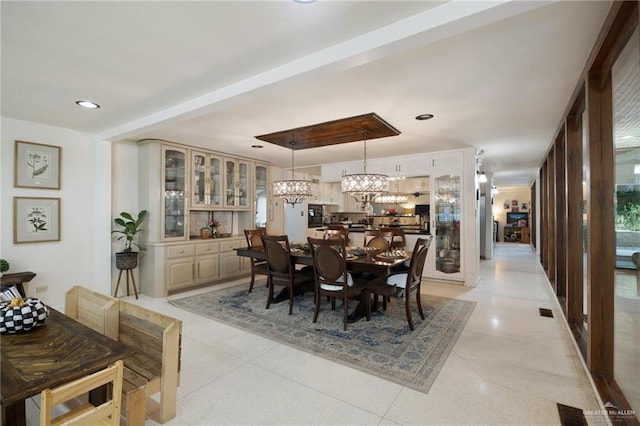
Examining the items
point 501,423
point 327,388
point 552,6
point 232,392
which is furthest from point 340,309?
point 552,6

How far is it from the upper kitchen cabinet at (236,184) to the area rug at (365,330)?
6.17ft

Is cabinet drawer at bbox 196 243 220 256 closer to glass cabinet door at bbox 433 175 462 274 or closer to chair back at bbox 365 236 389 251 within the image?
chair back at bbox 365 236 389 251

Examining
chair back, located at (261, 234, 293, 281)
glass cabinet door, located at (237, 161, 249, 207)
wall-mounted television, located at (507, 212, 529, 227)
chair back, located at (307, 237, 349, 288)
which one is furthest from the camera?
wall-mounted television, located at (507, 212, 529, 227)

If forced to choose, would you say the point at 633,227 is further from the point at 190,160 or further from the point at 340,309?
the point at 190,160

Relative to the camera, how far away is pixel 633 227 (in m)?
2.01

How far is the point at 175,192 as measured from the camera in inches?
194

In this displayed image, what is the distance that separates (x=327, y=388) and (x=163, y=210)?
3757 millimetres

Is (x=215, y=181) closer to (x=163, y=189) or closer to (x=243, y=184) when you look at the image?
(x=243, y=184)

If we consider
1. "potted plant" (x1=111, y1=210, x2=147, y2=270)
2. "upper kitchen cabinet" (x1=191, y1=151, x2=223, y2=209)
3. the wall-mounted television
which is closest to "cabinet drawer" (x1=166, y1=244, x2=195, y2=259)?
"potted plant" (x1=111, y1=210, x2=147, y2=270)

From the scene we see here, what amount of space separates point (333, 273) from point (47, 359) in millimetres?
2327

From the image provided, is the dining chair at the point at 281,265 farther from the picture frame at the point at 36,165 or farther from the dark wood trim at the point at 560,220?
the dark wood trim at the point at 560,220

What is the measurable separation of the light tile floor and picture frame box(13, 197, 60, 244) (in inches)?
92.6

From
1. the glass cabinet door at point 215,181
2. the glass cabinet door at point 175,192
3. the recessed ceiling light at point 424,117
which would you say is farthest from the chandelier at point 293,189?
the recessed ceiling light at point 424,117

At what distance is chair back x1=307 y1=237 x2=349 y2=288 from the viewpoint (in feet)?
10.2
